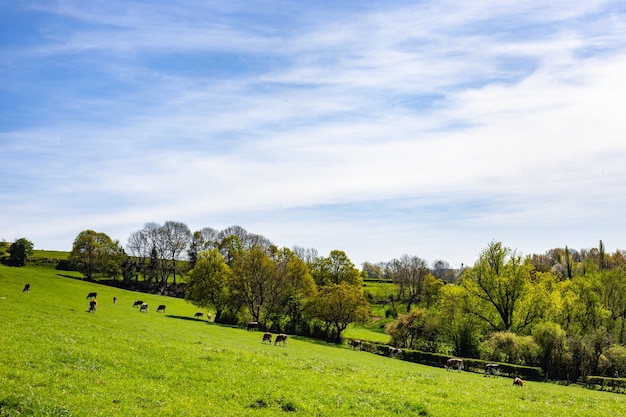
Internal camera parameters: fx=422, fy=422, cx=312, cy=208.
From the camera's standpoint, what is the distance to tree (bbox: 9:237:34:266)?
121 metres

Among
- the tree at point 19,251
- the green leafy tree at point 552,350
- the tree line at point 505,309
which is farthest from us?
the tree at point 19,251

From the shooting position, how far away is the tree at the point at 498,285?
66.0 m

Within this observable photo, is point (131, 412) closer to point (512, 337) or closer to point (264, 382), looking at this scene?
point (264, 382)

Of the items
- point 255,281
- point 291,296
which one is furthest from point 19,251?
point 291,296

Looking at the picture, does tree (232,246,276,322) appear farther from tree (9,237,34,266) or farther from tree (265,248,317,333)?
tree (9,237,34,266)

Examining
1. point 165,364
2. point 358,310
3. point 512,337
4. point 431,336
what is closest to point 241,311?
point 358,310

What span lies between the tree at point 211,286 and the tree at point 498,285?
41940 mm

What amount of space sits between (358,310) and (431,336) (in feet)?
41.0

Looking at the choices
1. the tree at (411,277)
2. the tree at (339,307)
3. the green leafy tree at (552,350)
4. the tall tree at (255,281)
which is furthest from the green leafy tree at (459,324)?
the tree at (411,277)

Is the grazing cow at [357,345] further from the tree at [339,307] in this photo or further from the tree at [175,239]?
the tree at [175,239]

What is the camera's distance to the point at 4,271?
72938mm

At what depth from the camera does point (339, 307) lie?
7106cm

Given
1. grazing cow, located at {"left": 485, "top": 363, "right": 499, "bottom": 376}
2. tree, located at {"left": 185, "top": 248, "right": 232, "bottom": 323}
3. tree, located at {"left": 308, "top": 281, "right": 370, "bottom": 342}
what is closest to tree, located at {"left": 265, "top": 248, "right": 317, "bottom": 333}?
tree, located at {"left": 308, "top": 281, "right": 370, "bottom": 342}

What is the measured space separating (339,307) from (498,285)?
25.7 m
